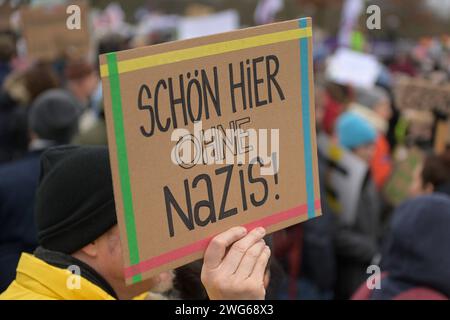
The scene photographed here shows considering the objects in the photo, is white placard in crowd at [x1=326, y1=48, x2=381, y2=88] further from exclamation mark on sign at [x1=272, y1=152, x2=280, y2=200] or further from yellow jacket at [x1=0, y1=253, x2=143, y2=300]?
yellow jacket at [x1=0, y1=253, x2=143, y2=300]

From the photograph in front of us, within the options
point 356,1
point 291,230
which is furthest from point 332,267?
point 356,1

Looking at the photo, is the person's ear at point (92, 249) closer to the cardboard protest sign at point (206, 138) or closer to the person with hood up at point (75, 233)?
the person with hood up at point (75, 233)

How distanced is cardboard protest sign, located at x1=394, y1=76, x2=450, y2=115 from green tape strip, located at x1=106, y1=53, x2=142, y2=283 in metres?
3.43

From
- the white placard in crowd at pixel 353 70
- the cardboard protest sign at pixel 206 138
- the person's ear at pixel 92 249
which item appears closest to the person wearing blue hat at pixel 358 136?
the white placard in crowd at pixel 353 70

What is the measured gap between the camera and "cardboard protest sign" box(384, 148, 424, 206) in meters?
4.43

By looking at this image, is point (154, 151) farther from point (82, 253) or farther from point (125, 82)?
point (82, 253)

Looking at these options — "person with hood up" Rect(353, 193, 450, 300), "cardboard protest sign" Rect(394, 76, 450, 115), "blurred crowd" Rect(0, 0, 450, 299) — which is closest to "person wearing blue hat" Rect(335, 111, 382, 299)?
"blurred crowd" Rect(0, 0, 450, 299)

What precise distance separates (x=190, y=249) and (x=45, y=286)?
0.39 m

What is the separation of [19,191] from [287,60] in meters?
1.74

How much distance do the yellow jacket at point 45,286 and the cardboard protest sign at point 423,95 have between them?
3.32 metres

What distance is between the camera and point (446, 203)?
2359 mm

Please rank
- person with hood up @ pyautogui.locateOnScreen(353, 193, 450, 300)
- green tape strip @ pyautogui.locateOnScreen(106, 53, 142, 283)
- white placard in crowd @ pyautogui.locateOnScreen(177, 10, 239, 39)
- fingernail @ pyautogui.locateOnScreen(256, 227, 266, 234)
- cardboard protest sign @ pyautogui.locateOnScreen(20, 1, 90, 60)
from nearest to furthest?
green tape strip @ pyautogui.locateOnScreen(106, 53, 142, 283)
fingernail @ pyautogui.locateOnScreen(256, 227, 266, 234)
person with hood up @ pyautogui.locateOnScreen(353, 193, 450, 300)
cardboard protest sign @ pyautogui.locateOnScreen(20, 1, 90, 60)
white placard in crowd @ pyautogui.locateOnScreen(177, 10, 239, 39)

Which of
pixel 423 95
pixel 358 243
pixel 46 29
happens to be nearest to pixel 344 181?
pixel 358 243

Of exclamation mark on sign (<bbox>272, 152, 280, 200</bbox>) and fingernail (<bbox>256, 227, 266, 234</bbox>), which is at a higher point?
exclamation mark on sign (<bbox>272, 152, 280, 200</bbox>)
